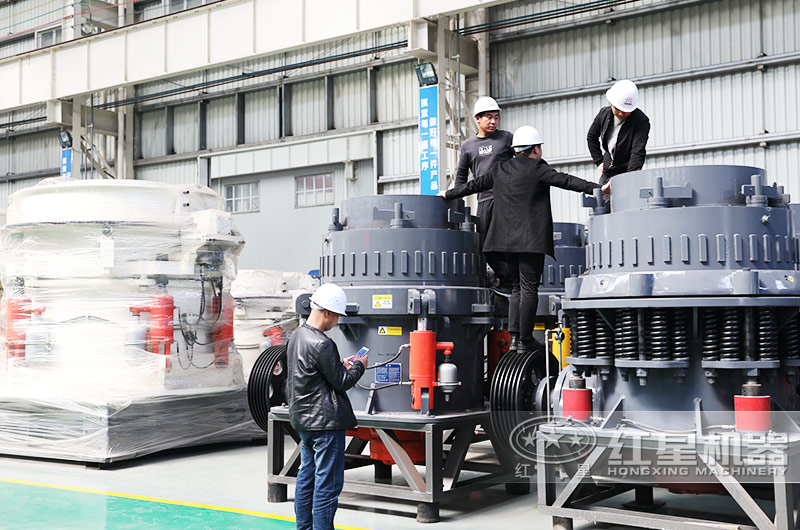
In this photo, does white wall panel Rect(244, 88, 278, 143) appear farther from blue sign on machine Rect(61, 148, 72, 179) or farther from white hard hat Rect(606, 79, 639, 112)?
white hard hat Rect(606, 79, 639, 112)

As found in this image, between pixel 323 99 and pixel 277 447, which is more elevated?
pixel 323 99

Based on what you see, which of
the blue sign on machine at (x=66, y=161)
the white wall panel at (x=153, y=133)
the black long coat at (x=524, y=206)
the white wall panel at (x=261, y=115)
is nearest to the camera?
the black long coat at (x=524, y=206)

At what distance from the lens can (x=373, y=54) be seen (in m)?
15.0

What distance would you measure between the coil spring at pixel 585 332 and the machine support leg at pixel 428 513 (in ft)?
4.49

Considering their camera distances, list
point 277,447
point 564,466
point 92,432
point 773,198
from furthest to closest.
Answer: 1. point 92,432
2. point 277,447
3. point 564,466
4. point 773,198

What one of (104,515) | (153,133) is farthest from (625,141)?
(153,133)

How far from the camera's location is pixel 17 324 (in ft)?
25.3

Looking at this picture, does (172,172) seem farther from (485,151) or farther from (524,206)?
(524,206)

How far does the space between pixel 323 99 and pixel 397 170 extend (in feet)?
6.99

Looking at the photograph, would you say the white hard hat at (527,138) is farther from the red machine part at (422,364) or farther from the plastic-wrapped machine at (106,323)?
the plastic-wrapped machine at (106,323)

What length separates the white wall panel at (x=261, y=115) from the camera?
16.3 metres

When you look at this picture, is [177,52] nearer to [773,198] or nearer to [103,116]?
[103,116]

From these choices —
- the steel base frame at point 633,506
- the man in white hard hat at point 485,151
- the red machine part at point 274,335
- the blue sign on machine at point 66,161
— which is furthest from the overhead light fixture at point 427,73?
the steel base frame at point 633,506

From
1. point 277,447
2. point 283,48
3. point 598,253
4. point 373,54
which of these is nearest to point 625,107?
point 598,253
